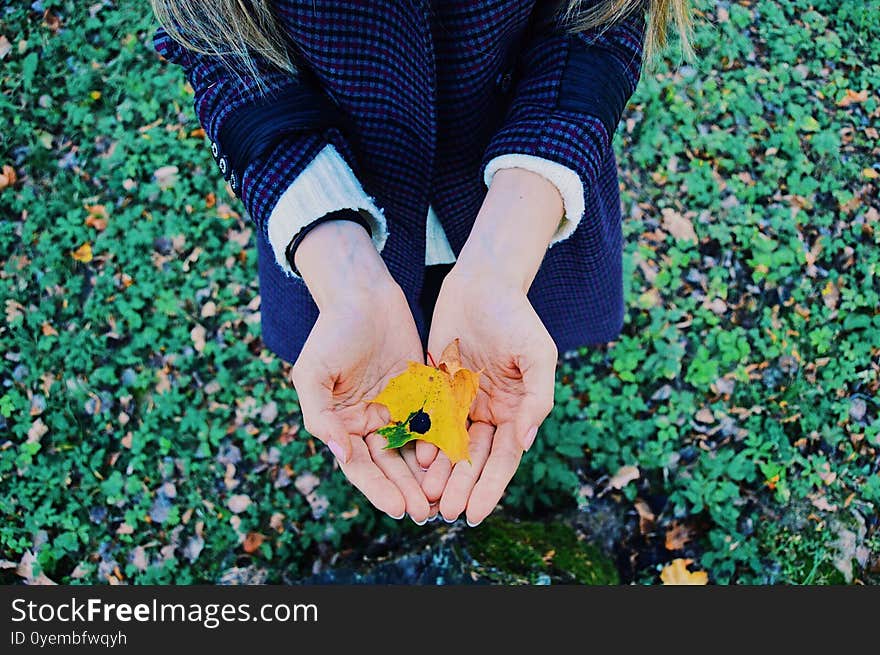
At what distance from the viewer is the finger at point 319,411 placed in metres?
1.88

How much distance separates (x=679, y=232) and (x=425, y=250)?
2.41 meters

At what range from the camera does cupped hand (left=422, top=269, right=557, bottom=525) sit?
1.88m

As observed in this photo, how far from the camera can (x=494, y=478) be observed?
195 cm

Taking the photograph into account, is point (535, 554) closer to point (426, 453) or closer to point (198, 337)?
point (426, 453)

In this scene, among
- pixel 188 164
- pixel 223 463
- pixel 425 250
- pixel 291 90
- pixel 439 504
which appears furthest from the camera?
pixel 188 164

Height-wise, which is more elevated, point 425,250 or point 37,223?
point 37,223

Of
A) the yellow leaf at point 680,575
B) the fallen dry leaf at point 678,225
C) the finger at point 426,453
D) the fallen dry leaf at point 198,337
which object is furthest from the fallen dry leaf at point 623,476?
the fallen dry leaf at point 198,337

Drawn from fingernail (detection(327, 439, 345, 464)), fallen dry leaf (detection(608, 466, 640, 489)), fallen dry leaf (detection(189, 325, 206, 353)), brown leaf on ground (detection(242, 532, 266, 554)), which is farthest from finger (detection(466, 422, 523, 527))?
fallen dry leaf (detection(189, 325, 206, 353))

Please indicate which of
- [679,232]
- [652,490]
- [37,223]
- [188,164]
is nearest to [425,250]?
[652,490]

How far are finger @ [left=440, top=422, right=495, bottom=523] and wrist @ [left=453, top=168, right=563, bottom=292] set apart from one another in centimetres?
49

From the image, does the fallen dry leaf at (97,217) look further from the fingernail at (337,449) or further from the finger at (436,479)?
the finger at (436,479)

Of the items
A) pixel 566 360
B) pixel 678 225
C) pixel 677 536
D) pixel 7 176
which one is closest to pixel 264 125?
pixel 566 360

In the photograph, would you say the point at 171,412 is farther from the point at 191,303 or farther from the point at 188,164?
the point at 188,164

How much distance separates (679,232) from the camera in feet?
13.6
